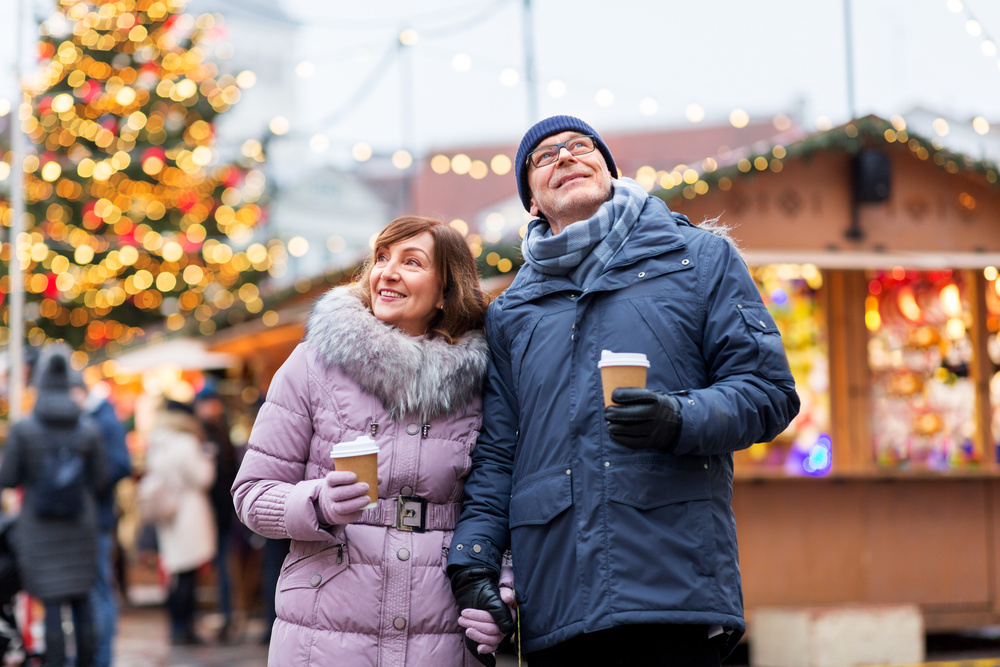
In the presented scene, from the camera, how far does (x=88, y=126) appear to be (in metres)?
18.8

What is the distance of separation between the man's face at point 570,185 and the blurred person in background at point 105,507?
4.46 meters

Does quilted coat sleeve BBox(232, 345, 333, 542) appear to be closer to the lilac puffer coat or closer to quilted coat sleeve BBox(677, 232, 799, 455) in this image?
the lilac puffer coat

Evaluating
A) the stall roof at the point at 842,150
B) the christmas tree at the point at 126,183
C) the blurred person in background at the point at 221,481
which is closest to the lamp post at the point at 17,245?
the blurred person in background at the point at 221,481

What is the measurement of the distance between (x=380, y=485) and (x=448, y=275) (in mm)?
647

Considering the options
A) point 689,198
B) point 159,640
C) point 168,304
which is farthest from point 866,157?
point 168,304

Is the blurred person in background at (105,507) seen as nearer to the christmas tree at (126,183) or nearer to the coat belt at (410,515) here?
the coat belt at (410,515)

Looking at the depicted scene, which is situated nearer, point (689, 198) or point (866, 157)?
point (689, 198)

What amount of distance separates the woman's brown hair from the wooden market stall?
4.66 metres

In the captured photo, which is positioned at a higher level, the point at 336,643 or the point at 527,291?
the point at 527,291

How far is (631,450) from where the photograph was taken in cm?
260

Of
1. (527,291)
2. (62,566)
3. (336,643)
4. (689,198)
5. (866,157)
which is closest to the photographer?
(336,643)

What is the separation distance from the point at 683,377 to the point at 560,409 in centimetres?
32

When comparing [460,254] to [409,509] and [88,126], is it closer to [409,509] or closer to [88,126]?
[409,509]

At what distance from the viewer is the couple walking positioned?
2.56m
